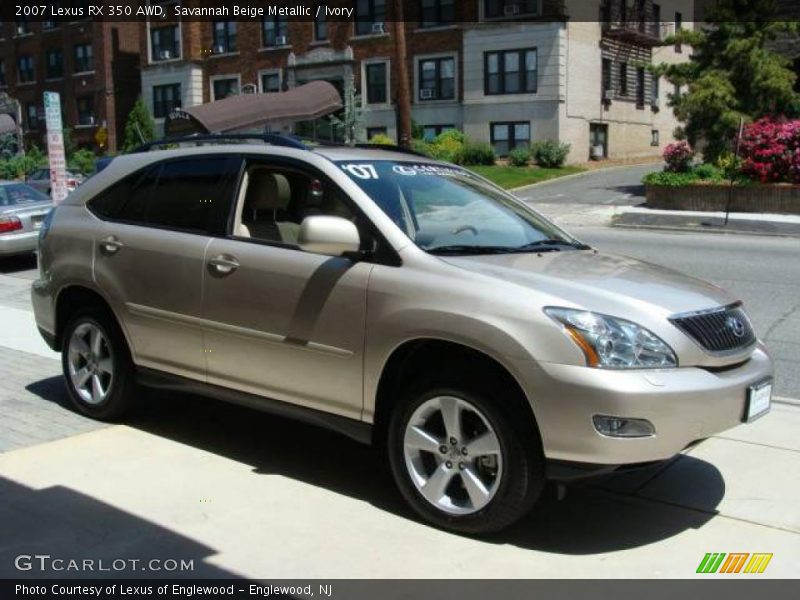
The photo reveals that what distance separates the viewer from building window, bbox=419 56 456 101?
39.6 m

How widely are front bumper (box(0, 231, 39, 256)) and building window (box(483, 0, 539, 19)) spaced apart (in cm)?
2797

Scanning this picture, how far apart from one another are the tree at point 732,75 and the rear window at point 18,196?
16.7 m

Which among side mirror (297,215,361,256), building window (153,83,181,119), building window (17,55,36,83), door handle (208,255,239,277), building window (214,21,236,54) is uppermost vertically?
building window (214,21,236,54)

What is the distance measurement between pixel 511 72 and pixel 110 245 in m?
34.5

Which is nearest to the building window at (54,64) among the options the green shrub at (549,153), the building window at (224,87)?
the building window at (224,87)

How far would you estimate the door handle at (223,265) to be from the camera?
487 centimetres

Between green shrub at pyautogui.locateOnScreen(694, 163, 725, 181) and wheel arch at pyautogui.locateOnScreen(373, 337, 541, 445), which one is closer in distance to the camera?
wheel arch at pyautogui.locateOnScreen(373, 337, 541, 445)

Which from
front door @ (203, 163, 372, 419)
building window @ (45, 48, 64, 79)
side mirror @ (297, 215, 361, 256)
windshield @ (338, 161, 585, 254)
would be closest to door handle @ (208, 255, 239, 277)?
front door @ (203, 163, 372, 419)

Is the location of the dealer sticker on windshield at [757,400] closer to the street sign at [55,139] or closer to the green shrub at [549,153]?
the street sign at [55,139]

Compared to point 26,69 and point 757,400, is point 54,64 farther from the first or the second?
point 757,400

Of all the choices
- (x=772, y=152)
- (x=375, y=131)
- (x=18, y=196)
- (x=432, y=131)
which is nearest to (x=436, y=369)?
(x=18, y=196)

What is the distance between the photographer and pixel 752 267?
12516mm

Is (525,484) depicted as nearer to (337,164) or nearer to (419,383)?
(419,383)

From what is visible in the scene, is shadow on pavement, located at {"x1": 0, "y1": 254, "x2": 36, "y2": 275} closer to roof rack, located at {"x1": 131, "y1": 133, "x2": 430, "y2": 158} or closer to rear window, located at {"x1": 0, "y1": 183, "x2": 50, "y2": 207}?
rear window, located at {"x1": 0, "y1": 183, "x2": 50, "y2": 207}
